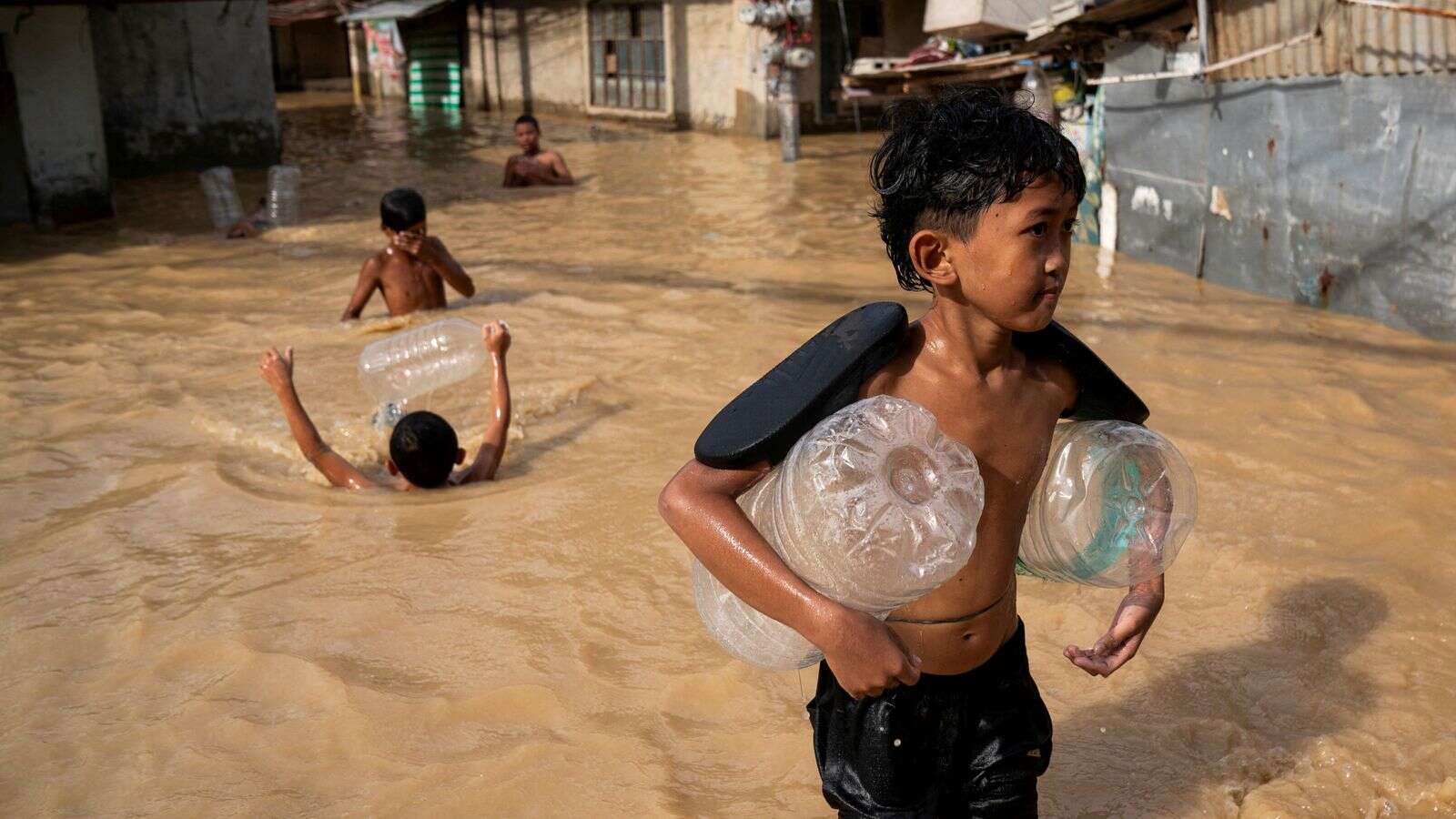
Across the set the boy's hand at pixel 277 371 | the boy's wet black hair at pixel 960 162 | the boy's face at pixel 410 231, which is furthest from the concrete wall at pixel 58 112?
the boy's wet black hair at pixel 960 162

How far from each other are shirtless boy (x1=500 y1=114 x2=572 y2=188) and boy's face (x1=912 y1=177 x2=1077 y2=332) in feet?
38.6

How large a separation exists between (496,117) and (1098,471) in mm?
21921

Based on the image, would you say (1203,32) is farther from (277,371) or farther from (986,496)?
(986,496)

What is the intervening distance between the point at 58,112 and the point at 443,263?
6.03 m

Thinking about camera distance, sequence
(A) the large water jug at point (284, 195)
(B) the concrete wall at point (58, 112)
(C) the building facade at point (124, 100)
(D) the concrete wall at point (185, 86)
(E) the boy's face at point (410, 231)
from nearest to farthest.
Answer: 1. (E) the boy's face at point (410, 231)
2. (B) the concrete wall at point (58, 112)
3. (C) the building facade at point (124, 100)
4. (A) the large water jug at point (284, 195)
5. (D) the concrete wall at point (185, 86)

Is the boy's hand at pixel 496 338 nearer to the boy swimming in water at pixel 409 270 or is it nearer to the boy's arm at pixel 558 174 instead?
the boy swimming in water at pixel 409 270

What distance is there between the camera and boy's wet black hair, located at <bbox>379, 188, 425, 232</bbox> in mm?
6910

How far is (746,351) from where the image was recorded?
6.74 m

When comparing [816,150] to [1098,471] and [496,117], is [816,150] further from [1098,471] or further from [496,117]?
[1098,471]

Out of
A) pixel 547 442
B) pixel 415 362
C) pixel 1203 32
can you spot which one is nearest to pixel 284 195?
pixel 415 362

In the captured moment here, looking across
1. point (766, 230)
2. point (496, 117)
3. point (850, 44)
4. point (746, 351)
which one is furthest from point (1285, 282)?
point (496, 117)

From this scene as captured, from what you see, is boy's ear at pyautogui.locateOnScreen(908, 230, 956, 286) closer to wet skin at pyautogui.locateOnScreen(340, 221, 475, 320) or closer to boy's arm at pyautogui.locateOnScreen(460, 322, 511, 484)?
boy's arm at pyautogui.locateOnScreen(460, 322, 511, 484)

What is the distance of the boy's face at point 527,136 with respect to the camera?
43.0 ft

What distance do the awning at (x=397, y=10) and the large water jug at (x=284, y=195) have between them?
41.7 ft
